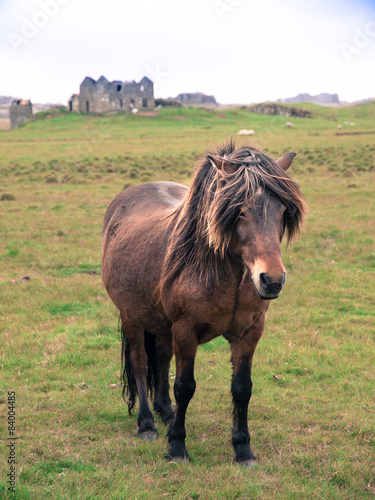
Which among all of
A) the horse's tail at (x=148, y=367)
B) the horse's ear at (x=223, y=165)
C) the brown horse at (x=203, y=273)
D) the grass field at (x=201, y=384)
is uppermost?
the horse's ear at (x=223, y=165)

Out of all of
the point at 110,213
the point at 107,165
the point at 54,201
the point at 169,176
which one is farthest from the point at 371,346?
the point at 107,165

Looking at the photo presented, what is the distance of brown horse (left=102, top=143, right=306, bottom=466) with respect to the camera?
3553mm

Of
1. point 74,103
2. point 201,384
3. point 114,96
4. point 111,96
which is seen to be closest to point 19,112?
point 74,103

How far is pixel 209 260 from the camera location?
13.1ft

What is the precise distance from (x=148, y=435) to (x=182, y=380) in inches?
40.9

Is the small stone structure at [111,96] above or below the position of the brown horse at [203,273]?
above

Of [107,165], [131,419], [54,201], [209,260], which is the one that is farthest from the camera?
[107,165]

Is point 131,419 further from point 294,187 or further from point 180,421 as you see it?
point 294,187

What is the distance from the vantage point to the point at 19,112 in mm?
81750

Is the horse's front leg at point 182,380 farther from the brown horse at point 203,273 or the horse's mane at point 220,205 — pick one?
the horse's mane at point 220,205

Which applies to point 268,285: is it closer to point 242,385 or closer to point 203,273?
point 203,273

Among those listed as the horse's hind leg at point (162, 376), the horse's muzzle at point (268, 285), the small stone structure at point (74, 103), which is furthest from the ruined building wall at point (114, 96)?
the horse's muzzle at point (268, 285)

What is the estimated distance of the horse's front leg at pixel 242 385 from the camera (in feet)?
13.7

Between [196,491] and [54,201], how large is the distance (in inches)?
634
